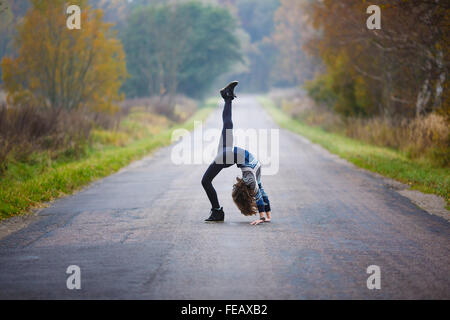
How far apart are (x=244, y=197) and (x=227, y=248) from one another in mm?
1818

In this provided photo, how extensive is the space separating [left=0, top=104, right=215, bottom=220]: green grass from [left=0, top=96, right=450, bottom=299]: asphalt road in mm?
541

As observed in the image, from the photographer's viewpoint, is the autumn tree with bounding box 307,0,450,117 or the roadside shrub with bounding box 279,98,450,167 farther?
the autumn tree with bounding box 307,0,450,117

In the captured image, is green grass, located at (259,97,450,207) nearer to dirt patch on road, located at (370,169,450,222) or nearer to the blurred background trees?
dirt patch on road, located at (370,169,450,222)

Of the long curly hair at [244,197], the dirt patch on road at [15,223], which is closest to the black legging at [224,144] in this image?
the long curly hair at [244,197]

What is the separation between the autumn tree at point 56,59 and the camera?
24422mm

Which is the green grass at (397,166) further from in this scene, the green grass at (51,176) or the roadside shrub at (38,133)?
the roadside shrub at (38,133)

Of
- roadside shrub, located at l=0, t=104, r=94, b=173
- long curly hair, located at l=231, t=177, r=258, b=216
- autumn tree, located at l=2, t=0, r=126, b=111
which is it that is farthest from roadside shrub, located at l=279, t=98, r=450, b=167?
autumn tree, located at l=2, t=0, r=126, b=111

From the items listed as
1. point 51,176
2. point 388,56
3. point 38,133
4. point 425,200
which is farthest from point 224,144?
point 388,56

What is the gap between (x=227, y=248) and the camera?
769 centimetres

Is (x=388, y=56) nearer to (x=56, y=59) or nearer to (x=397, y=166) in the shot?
(x=397, y=166)

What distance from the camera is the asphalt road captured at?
5922 mm

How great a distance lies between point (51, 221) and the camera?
9.91 metres

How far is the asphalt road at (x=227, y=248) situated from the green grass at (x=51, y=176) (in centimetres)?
54
